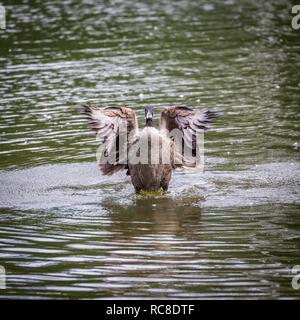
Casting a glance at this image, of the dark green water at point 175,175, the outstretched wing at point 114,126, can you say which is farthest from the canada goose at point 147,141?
the dark green water at point 175,175

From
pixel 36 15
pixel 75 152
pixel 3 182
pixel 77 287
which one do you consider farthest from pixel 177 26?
pixel 77 287

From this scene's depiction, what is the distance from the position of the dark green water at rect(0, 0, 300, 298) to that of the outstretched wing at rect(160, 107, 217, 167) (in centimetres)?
43

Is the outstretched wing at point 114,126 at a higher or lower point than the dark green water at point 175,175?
higher

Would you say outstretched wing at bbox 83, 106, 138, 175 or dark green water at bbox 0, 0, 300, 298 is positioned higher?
outstretched wing at bbox 83, 106, 138, 175

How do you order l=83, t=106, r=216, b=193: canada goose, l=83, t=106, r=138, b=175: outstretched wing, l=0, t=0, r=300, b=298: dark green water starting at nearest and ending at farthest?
1. l=0, t=0, r=300, b=298: dark green water
2. l=83, t=106, r=216, b=193: canada goose
3. l=83, t=106, r=138, b=175: outstretched wing

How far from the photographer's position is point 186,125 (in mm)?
11906

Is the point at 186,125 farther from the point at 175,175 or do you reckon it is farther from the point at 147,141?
the point at 175,175

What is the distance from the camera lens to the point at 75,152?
44.7 ft

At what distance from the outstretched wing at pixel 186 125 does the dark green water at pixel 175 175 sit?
430 millimetres

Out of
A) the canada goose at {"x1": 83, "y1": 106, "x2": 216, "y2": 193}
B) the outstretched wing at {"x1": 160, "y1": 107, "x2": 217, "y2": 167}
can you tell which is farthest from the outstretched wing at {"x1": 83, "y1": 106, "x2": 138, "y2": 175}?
the outstretched wing at {"x1": 160, "y1": 107, "x2": 217, "y2": 167}

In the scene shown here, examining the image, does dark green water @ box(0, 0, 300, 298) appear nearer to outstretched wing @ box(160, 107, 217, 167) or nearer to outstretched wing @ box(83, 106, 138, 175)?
outstretched wing @ box(160, 107, 217, 167)

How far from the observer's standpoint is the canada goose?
11414mm

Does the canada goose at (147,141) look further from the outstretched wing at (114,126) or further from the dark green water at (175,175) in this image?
the dark green water at (175,175)

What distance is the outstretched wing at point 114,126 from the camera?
11.6 metres
